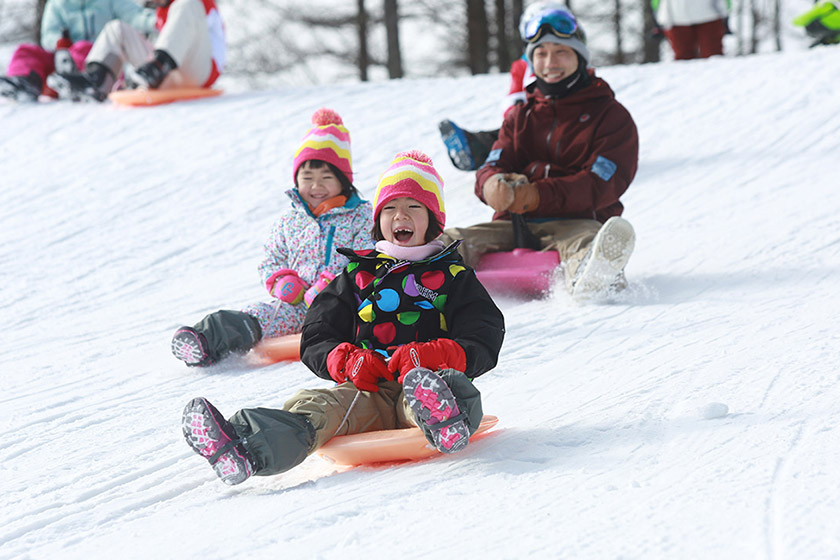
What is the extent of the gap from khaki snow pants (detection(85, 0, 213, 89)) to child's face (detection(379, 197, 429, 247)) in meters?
6.35

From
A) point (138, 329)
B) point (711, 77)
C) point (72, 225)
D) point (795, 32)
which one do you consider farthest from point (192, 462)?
point (795, 32)

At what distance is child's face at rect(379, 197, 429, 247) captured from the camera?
2680mm

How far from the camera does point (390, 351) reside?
2535mm

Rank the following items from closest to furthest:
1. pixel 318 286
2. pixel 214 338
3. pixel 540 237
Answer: pixel 214 338, pixel 318 286, pixel 540 237

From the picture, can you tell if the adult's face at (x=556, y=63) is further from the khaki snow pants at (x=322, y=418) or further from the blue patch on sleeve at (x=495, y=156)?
the khaki snow pants at (x=322, y=418)

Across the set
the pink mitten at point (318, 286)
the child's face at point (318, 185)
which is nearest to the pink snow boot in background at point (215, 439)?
the pink mitten at point (318, 286)

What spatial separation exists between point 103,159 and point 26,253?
1991 mm

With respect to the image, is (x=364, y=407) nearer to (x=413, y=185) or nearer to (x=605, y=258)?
(x=413, y=185)

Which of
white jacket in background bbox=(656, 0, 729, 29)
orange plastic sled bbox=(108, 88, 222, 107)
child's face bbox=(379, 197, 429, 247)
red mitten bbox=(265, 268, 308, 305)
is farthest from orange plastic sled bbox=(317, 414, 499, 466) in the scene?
white jacket in background bbox=(656, 0, 729, 29)

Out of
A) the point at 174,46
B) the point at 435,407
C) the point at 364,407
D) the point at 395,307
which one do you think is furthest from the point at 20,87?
the point at 435,407

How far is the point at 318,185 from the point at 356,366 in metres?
1.58

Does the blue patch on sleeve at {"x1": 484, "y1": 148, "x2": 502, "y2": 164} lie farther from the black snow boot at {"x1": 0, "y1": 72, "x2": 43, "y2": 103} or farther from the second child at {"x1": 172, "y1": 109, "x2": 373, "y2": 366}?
the black snow boot at {"x1": 0, "y1": 72, "x2": 43, "y2": 103}

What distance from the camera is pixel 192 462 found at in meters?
2.56

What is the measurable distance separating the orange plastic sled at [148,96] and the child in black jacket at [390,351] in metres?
6.64
